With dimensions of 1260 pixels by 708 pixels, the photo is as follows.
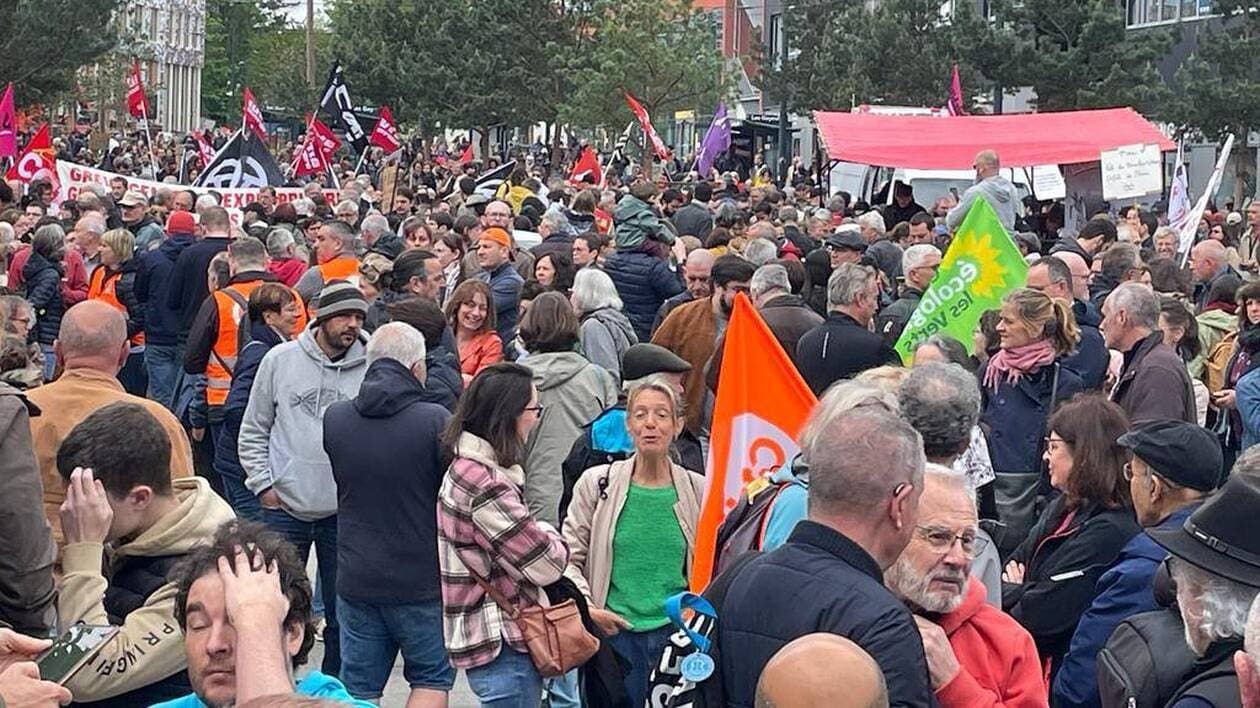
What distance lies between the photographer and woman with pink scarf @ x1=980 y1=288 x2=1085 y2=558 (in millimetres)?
8109

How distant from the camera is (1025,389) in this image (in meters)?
8.31

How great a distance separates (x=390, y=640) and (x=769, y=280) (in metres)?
3.58

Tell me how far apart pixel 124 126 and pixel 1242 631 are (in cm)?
7611

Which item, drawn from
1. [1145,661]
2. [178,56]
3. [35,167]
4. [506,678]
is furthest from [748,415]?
[178,56]

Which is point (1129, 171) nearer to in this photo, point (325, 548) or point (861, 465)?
point (325, 548)

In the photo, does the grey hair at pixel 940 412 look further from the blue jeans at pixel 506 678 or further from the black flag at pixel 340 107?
the black flag at pixel 340 107

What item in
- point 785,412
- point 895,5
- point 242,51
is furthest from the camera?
point 242,51

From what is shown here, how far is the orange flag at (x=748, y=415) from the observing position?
6230 mm

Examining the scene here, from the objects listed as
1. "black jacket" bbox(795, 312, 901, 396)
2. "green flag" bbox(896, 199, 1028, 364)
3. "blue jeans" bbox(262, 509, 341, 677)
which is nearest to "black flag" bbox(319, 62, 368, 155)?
"green flag" bbox(896, 199, 1028, 364)

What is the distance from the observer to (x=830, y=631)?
375 cm

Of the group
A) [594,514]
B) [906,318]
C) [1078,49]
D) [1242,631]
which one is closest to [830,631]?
[1242,631]

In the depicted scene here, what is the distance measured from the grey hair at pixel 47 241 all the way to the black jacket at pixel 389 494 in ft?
25.5

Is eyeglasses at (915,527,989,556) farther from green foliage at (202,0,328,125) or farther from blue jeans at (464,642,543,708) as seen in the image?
green foliage at (202,0,328,125)

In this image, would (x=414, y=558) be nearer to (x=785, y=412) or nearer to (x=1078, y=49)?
(x=785, y=412)
